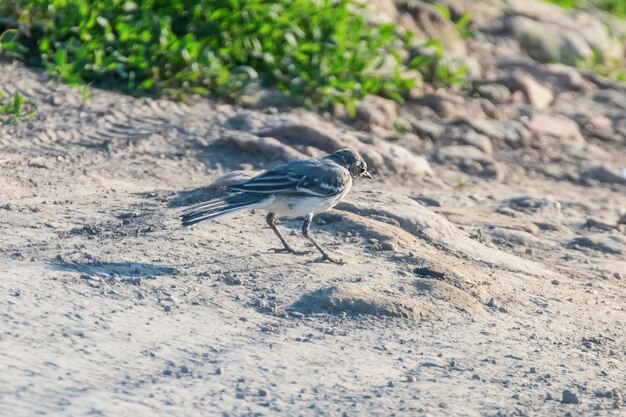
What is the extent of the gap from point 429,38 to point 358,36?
1650 mm

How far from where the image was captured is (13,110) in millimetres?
8844

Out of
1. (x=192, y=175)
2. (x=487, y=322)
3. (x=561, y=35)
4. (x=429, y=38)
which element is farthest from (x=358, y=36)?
(x=487, y=322)

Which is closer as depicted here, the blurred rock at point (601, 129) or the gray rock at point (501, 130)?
the gray rock at point (501, 130)

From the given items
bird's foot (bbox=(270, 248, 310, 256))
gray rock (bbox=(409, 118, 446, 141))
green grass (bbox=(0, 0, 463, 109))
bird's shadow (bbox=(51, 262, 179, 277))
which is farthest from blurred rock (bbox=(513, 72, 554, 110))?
bird's shadow (bbox=(51, 262, 179, 277))

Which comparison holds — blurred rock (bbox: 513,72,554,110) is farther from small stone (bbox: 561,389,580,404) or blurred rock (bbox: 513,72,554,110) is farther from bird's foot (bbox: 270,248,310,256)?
small stone (bbox: 561,389,580,404)

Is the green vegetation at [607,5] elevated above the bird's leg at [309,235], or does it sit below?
above

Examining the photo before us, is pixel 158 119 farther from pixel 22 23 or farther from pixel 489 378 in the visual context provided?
pixel 489 378

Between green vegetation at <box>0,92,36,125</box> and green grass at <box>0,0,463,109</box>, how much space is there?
568mm

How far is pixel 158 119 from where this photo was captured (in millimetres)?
9445

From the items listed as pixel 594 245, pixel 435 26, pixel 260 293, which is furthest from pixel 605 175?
pixel 260 293

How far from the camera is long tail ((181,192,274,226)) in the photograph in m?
6.57

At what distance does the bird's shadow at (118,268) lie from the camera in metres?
6.35

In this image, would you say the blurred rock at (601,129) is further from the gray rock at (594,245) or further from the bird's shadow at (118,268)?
the bird's shadow at (118,268)

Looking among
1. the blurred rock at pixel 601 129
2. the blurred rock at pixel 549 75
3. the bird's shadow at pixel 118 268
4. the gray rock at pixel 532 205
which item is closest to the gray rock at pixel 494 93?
the blurred rock at pixel 549 75
